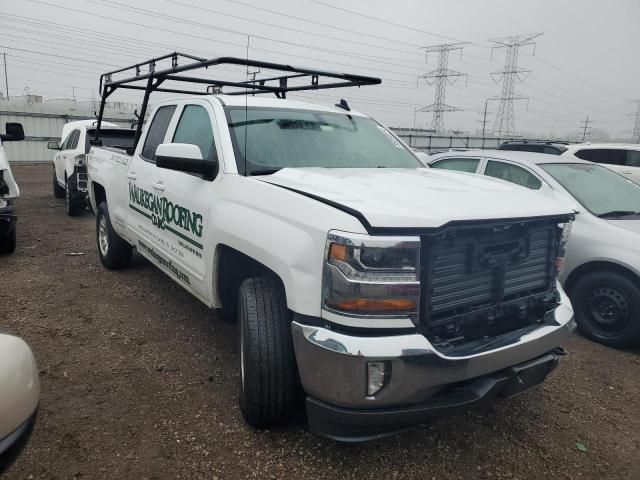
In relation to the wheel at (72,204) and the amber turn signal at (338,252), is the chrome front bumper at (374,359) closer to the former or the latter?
the amber turn signal at (338,252)

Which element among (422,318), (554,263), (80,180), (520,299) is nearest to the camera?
(422,318)

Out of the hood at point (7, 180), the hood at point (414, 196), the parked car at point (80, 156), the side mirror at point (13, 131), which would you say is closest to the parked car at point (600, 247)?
the hood at point (414, 196)

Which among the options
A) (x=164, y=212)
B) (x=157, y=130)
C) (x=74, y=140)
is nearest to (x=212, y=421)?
(x=164, y=212)

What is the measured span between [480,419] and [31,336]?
3.42 meters

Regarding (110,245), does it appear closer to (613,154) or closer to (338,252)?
(338,252)

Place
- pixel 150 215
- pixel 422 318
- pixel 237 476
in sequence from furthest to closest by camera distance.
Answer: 1. pixel 150 215
2. pixel 237 476
3. pixel 422 318

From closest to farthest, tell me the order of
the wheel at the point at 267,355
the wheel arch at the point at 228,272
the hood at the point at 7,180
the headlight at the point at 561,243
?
1. the wheel at the point at 267,355
2. the headlight at the point at 561,243
3. the wheel arch at the point at 228,272
4. the hood at the point at 7,180

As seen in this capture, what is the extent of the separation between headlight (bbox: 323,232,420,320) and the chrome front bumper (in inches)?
5.0

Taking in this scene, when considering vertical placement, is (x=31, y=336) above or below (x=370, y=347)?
below

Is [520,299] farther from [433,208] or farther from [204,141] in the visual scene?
[204,141]

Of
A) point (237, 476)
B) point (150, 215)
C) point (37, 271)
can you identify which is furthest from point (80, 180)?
point (237, 476)

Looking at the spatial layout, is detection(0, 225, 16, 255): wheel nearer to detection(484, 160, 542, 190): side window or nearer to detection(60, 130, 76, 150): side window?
detection(60, 130, 76, 150): side window

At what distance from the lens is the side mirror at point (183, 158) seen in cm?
293

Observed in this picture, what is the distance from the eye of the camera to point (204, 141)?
344cm
